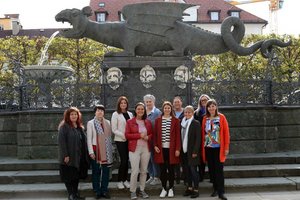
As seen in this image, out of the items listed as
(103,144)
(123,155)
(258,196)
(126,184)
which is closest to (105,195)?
(126,184)

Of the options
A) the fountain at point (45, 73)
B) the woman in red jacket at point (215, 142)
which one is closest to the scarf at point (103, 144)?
the woman in red jacket at point (215, 142)

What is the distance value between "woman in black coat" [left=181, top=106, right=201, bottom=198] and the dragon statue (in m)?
4.30

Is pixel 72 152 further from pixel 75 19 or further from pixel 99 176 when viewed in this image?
pixel 75 19

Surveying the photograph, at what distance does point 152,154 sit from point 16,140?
467cm

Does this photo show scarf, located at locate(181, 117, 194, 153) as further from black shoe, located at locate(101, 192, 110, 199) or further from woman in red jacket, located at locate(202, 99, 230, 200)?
black shoe, located at locate(101, 192, 110, 199)

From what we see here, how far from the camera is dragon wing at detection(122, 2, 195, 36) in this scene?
12047 mm

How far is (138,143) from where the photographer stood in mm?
7918

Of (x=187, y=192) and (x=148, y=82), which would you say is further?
(x=148, y=82)

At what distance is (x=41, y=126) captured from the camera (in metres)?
10.7

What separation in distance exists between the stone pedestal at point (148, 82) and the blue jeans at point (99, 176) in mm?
3288

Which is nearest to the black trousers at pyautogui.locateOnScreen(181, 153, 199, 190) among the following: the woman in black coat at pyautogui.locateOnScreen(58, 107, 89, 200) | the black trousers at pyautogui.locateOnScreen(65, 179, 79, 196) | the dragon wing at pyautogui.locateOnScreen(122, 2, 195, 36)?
the woman in black coat at pyautogui.locateOnScreen(58, 107, 89, 200)

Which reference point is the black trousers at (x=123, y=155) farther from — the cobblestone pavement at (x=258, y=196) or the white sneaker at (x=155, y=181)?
the white sneaker at (x=155, y=181)

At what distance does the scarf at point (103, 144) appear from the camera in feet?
26.0

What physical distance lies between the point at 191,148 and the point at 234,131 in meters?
3.26
